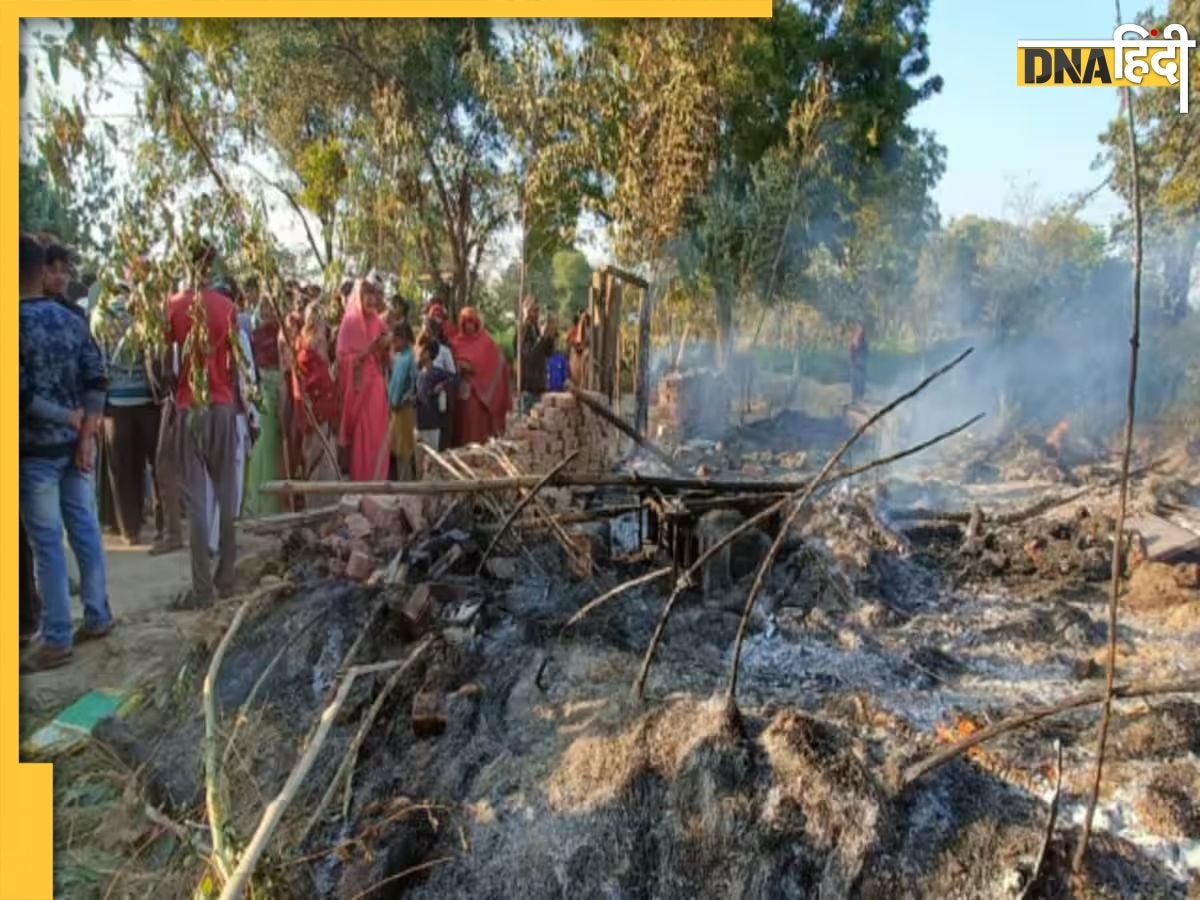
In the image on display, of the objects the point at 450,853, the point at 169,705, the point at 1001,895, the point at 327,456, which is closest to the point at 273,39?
the point at 327,456

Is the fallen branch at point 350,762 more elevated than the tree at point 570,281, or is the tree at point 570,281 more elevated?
the tree at point 570,281

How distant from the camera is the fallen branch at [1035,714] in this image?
99.7 inches

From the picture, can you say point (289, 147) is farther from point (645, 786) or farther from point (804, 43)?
point (645, 786)

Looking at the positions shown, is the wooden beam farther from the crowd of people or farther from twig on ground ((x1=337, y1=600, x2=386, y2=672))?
twig on ground ((x1=337, y1=600, x2=386, y2=672))

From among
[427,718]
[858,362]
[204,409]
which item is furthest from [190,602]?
[858,362]

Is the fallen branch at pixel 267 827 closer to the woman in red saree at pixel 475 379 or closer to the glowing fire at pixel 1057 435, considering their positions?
the woman in red saree at pixel 475 379

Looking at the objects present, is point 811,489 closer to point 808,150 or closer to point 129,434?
point 129,434

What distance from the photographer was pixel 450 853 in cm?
302

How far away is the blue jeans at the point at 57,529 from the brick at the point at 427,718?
1743mm

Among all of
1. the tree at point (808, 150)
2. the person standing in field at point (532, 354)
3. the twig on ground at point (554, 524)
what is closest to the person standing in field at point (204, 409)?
the twig on ground at point (554, 524)

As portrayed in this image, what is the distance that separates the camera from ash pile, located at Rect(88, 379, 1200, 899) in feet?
9.50

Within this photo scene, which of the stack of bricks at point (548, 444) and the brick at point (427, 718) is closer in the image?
the brick at point (427, 718)

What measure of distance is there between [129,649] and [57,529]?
0.66m

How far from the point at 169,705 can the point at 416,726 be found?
1195mm
